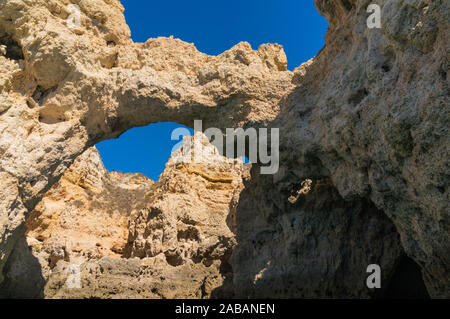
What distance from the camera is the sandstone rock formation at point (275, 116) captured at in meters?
4.80

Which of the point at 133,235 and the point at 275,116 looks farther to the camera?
the point at 133,235

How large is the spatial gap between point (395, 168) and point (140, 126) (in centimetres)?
499

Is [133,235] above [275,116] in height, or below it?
below

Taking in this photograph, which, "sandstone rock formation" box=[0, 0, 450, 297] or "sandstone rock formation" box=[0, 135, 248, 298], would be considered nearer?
"sandstone rock formation" box=[0, 0, 450, 297]

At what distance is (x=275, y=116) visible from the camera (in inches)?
273

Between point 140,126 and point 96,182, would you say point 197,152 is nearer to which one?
point 96,182

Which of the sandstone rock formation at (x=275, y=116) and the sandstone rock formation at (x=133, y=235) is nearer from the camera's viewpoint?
the sandstone rock formation at (x=275, y=116)

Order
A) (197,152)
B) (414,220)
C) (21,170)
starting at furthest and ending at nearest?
1. (197,152)
2. (21,170)
3. (414,220)

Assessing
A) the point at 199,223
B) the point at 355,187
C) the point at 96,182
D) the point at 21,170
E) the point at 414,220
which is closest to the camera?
the point at 414,220

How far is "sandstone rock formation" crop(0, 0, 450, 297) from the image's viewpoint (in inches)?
189

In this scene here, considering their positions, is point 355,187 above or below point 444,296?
above
